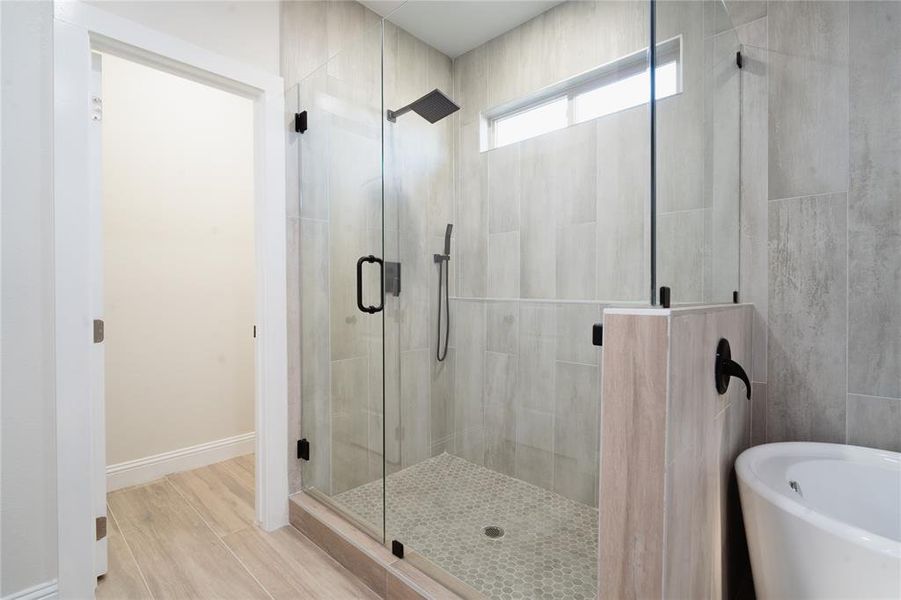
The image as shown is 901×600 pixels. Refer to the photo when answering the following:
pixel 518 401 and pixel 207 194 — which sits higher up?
pixel 207 194

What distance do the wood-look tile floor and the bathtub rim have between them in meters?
1.40

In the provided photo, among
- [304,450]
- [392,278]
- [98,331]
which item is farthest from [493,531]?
[98,331]

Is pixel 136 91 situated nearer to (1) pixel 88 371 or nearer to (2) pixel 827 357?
(1) pixel 88 371

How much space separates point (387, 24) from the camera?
5.89 feet

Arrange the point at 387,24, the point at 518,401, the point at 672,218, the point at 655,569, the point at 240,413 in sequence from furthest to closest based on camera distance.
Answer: the point at 240,413 < the point at 518,401 < the point at 387,24 < the point at 672,218 < the point at 655,569

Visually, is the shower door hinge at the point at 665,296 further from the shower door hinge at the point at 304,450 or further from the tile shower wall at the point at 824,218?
the shower door hinge at the point at 304,450

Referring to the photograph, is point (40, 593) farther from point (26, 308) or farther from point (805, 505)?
point (805, 505)

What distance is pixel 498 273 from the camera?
2090 millimetres

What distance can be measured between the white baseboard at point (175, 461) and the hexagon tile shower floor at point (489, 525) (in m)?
1.41

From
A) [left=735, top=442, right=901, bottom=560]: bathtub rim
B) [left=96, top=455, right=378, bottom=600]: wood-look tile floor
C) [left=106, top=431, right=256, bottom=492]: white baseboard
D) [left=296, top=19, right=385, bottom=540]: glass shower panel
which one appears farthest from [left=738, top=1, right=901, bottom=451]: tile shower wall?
[left=106, top=431, right=256, bottom=492]: white baseboard

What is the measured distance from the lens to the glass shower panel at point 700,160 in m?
1.09

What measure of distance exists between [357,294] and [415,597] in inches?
47.3

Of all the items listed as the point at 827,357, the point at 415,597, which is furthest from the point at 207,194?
the point at 827,357

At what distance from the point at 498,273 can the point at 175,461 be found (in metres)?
2.43
